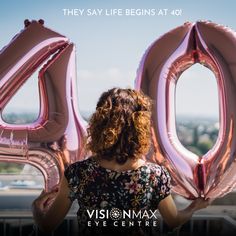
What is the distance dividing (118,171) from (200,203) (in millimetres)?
551

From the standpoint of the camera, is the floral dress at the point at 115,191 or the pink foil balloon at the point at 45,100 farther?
the pink foil balloon at the point at 45,100

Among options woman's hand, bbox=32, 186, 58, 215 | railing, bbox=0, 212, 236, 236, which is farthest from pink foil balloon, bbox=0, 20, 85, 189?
railing, bbox=0, 212, 236, 236

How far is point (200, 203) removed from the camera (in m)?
1.75

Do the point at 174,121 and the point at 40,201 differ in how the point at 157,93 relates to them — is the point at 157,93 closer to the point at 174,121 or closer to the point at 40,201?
the point at 174,121

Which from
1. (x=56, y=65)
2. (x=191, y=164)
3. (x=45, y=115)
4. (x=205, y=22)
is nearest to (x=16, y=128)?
(x=45, y=115)

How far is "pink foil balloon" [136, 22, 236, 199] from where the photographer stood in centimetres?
172

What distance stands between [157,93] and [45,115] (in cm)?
41

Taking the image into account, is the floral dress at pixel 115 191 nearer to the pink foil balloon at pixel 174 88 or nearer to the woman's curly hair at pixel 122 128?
the woman's curly hair at pixel 122 128

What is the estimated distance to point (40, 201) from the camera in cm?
177

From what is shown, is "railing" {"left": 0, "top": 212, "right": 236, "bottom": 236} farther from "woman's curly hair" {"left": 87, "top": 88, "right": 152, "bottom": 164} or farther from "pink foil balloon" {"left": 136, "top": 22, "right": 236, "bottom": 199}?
"woman's curly hair" {"left": 87, "top": 88, "right": 152, "bottom": 164}

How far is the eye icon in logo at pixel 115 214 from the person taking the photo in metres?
1.35

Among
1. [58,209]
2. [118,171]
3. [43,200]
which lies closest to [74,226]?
[43,200]

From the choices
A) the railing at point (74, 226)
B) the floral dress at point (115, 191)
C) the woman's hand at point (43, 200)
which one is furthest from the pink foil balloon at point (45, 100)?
the floral dress at point (115, 191)

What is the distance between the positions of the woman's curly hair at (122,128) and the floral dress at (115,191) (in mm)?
43
